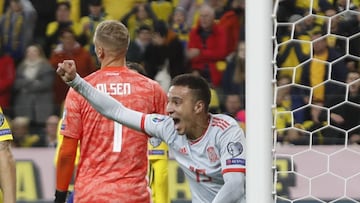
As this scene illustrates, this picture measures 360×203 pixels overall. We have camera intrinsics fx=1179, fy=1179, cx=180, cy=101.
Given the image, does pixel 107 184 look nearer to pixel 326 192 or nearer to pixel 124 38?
pixel 124 38

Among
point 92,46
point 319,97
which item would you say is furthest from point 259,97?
point 92,46

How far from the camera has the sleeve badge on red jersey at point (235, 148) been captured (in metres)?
5.36

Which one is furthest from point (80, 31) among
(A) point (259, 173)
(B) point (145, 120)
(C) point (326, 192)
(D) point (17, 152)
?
(A) point (259, 173)

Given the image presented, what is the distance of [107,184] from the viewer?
6254 millimetres

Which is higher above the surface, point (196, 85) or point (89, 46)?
point (89, 46)

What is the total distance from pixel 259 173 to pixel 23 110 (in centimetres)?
688

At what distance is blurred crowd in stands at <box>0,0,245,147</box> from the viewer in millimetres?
10766

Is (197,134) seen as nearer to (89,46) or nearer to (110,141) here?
(110,141)

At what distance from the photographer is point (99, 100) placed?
5145 millimetres

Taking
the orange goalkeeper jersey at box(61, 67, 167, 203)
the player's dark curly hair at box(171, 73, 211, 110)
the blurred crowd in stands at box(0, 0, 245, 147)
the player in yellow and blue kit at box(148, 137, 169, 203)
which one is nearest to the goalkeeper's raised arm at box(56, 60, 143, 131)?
the player's dark curly hair at box(171, 73, 211, 110)

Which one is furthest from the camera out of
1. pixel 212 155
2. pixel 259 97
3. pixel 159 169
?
pixel 159 169

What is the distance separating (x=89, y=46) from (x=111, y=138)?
5287 millimetres

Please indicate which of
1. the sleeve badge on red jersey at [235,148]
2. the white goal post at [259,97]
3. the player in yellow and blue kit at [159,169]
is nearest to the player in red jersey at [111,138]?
the player in yellow and blue kit at [159,169]

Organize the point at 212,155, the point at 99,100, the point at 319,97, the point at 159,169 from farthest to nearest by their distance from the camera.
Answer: the point at 319,97 → the point at 159,169 → the point at 212,155 → the point at 99,100
